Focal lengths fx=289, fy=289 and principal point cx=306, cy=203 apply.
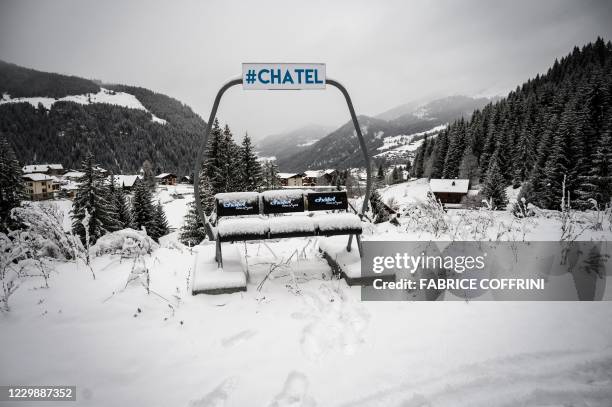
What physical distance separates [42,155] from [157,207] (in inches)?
4987

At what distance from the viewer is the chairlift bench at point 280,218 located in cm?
398

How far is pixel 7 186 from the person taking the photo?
21.3 meters

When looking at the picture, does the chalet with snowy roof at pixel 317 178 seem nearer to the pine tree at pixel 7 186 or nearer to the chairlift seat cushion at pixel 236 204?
the pine tree at pixel 7 186

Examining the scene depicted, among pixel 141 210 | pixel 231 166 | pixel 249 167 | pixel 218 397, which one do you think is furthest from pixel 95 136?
pixel 218 397

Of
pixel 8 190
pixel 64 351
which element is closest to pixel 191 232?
pixel 8 190

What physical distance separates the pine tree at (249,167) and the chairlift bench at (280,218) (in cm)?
2103

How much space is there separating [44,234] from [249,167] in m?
21.2

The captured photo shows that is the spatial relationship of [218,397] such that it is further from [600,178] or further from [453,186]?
[453,186]

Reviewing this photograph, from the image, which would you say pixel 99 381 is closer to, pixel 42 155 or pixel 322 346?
pixel 322 346

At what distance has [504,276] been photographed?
156 inches

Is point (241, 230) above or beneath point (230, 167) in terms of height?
beneath

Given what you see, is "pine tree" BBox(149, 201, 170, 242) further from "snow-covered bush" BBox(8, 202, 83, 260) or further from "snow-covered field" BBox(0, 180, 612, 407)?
"snow-covered field" BBox(0, 180, 612, 407)

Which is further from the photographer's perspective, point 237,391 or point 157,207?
point 157,207

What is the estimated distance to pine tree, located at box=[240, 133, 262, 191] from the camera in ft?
83.6
